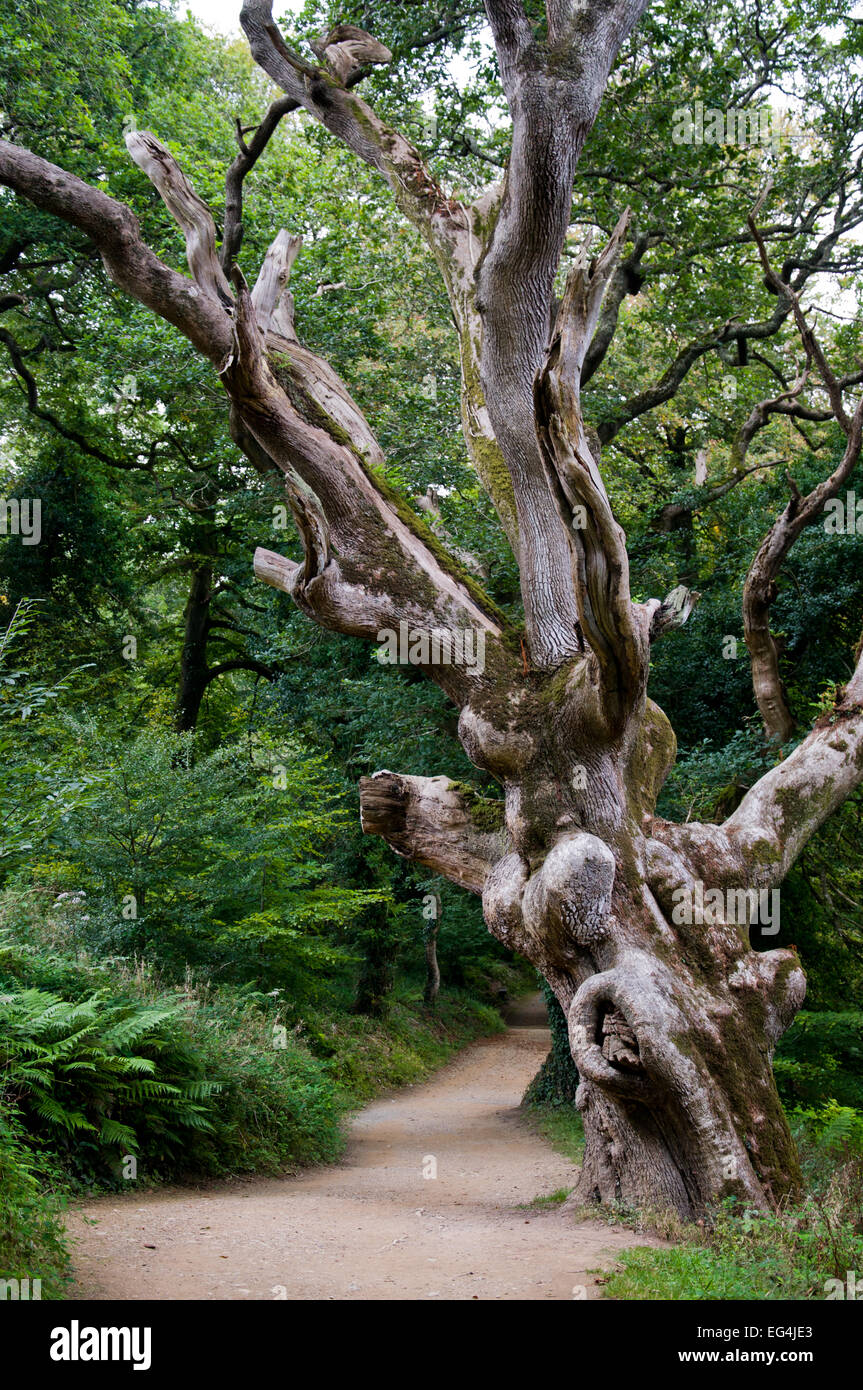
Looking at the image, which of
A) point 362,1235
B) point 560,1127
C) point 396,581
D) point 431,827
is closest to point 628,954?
point 431,827

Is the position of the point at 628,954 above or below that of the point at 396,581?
below

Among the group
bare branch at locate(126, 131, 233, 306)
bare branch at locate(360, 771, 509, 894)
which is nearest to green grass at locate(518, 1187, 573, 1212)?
bare branch at locate(360, 771, 509, 894)

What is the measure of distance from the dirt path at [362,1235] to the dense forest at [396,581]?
405 millimetres

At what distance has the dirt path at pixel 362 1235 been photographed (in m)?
4.82

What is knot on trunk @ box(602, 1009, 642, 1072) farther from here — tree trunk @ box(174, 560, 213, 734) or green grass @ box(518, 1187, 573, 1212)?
tree trunk @ box(174, 560, 213, 734)

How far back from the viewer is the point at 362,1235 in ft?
21.2

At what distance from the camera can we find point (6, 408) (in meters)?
21.0

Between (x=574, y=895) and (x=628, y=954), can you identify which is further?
(x=628, y=954)

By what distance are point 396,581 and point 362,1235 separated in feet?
15.3

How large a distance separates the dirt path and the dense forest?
0.40 meters

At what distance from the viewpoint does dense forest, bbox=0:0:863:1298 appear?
6895 mm

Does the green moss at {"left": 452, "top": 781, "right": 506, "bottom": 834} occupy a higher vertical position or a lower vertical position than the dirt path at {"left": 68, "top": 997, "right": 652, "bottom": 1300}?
higher

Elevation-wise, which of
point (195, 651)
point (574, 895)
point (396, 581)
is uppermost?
point (195, 651)

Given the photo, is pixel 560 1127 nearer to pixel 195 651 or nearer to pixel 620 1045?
pixel 620 1045
